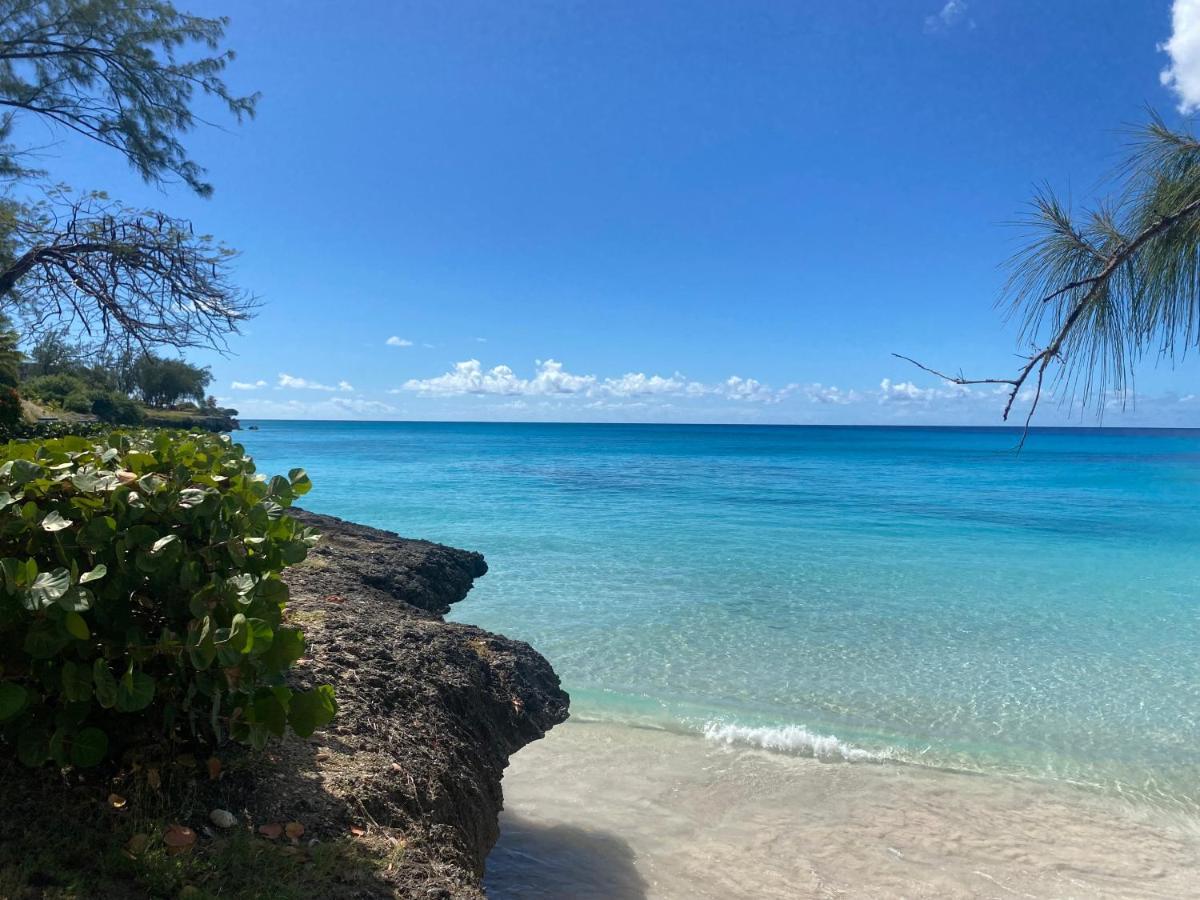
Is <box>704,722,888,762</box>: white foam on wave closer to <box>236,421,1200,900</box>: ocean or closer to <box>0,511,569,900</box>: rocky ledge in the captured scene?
<box>236,421,1200,900</box>: ocean

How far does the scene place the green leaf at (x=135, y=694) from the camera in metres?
2.16

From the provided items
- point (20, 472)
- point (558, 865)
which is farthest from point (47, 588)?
point (558, 865)

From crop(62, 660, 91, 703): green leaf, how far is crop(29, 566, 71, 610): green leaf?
0.81ft

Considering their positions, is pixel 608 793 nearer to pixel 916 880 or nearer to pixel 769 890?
pixel 769 890

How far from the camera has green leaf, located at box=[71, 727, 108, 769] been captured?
2.23m

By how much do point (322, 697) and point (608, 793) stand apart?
12.0ft

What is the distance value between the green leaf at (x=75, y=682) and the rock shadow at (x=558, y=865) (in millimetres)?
2651

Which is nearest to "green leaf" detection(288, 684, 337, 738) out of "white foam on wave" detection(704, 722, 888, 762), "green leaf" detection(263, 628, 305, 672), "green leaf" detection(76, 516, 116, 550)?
"green leaf" detection(263, 628, 305, 672)

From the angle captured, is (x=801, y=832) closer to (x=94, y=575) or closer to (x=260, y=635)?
(x=260, y=635)

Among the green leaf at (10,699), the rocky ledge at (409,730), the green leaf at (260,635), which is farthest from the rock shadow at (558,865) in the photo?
the green leaf at (10,699)

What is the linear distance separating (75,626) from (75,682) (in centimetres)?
22

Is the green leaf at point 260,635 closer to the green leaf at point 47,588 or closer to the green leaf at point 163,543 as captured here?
the green leaf at point 163,543

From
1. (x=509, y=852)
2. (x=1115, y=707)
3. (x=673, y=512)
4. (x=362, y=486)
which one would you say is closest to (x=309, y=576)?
(x=509, y=852)

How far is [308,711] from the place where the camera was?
244cm
